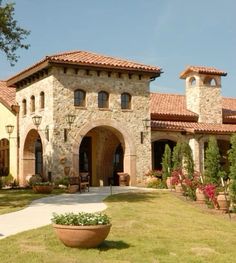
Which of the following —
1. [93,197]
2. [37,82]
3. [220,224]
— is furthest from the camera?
[37,82]

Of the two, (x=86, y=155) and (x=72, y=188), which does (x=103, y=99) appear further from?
(x=72, y=188)

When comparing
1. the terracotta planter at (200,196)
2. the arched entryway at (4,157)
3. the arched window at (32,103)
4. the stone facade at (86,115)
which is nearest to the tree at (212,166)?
the terracotta planter at (200,196)

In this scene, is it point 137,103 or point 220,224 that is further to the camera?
point 137,103

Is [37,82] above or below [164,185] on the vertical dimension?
above

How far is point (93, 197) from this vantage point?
750 inches

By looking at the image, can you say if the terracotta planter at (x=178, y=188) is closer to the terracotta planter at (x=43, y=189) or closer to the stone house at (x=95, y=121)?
the stone house at (x=95, y=121)

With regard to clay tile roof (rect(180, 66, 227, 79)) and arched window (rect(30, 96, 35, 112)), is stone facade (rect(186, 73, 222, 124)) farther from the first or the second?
arched window (rect(30, 96, 35, 112))

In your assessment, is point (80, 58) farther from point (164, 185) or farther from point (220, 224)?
point (220, 224)

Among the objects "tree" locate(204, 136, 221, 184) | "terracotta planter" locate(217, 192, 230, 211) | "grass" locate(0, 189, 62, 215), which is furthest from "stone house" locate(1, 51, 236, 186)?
"terracotta planter" locate(217, 192, 230, 211)

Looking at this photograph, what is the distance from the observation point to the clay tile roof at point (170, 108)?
31016 millimetres

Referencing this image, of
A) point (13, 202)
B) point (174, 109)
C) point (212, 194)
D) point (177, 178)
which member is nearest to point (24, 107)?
point (174, 109)

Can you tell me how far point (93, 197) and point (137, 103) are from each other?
29.4 ft

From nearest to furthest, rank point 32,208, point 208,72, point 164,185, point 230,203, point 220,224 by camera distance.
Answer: point 220,224 → point 32,208 → point 230,203 → point 164,185 → point 208,72

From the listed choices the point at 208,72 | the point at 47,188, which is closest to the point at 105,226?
the point at 47,188
